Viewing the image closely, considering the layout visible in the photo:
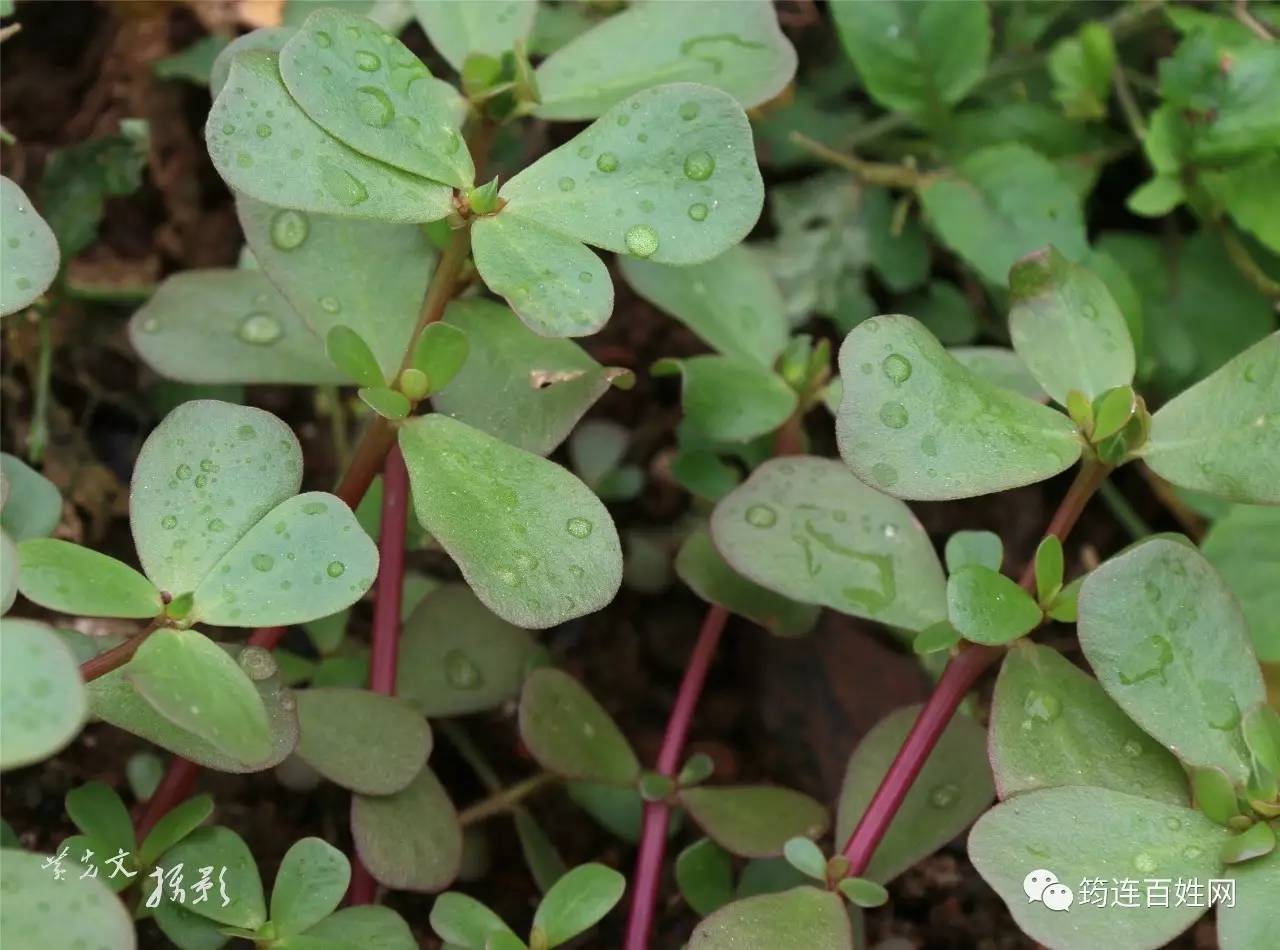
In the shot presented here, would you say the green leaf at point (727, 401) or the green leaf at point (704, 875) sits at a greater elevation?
the green leaf at point (727, 401)

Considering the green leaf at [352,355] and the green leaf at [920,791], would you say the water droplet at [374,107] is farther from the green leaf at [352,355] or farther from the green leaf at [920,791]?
the green leaf at [920,791]

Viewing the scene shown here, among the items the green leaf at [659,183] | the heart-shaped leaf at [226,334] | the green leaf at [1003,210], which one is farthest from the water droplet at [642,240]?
the green leaf at [1003,210]

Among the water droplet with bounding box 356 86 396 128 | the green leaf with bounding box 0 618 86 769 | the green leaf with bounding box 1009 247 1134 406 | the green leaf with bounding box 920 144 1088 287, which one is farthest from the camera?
the green leaf with bounding box 920 144 1088 287

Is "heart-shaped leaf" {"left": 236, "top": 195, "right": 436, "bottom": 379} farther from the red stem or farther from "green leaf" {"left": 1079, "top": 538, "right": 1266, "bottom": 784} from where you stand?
"green leaf" {"left": 1079, "top": 538, "right": 1266, "bottom": 784}

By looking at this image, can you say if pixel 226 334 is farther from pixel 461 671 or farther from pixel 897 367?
pixel 897 367

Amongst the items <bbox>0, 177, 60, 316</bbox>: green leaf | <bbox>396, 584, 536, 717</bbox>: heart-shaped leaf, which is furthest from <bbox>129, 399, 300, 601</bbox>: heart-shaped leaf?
<bbox>396, 584, 536, 717</bbox>: heart-shaped leaf

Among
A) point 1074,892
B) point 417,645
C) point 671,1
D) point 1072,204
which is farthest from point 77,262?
point 1074,892

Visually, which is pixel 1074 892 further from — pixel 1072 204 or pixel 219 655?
pixel 1072 204
